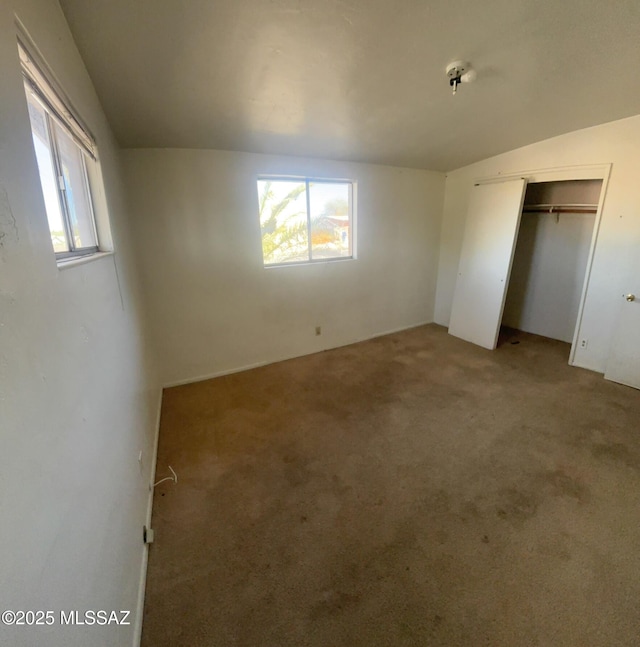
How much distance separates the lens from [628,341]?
278 centimetres

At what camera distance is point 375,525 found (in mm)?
1562

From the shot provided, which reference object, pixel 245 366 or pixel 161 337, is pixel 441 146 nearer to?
pixel 245 366

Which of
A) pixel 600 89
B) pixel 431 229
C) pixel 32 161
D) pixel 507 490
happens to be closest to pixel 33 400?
pixel 32 161

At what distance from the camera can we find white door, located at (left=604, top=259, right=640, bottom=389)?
2713 mm

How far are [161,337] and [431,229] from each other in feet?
12.4

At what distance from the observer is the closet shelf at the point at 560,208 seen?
3403mm

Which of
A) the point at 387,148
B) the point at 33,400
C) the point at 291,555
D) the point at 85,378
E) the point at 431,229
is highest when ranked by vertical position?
the point at 387,148

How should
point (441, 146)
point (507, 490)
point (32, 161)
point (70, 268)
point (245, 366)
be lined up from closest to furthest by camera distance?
point (32, 161)
point (70, 268)
point (507, 490)
point (441, 146)
point (245, 366)

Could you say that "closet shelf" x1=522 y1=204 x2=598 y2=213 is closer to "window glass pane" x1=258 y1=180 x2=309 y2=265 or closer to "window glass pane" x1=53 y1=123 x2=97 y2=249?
"window glass pane" x1=258 y1=180 x2=309 y2=265

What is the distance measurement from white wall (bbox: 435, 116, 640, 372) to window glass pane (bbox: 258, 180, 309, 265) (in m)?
2.45

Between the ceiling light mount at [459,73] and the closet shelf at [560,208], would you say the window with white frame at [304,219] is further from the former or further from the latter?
the closet shelf at [560,208]

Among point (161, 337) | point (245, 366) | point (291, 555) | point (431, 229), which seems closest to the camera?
point (291, 555)

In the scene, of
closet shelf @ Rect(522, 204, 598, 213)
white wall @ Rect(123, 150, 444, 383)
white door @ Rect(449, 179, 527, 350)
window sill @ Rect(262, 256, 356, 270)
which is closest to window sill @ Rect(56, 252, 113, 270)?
white wall @ Rect(123, 150, 444, 383)

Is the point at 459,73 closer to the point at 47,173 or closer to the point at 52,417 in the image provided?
the point at 47,173
